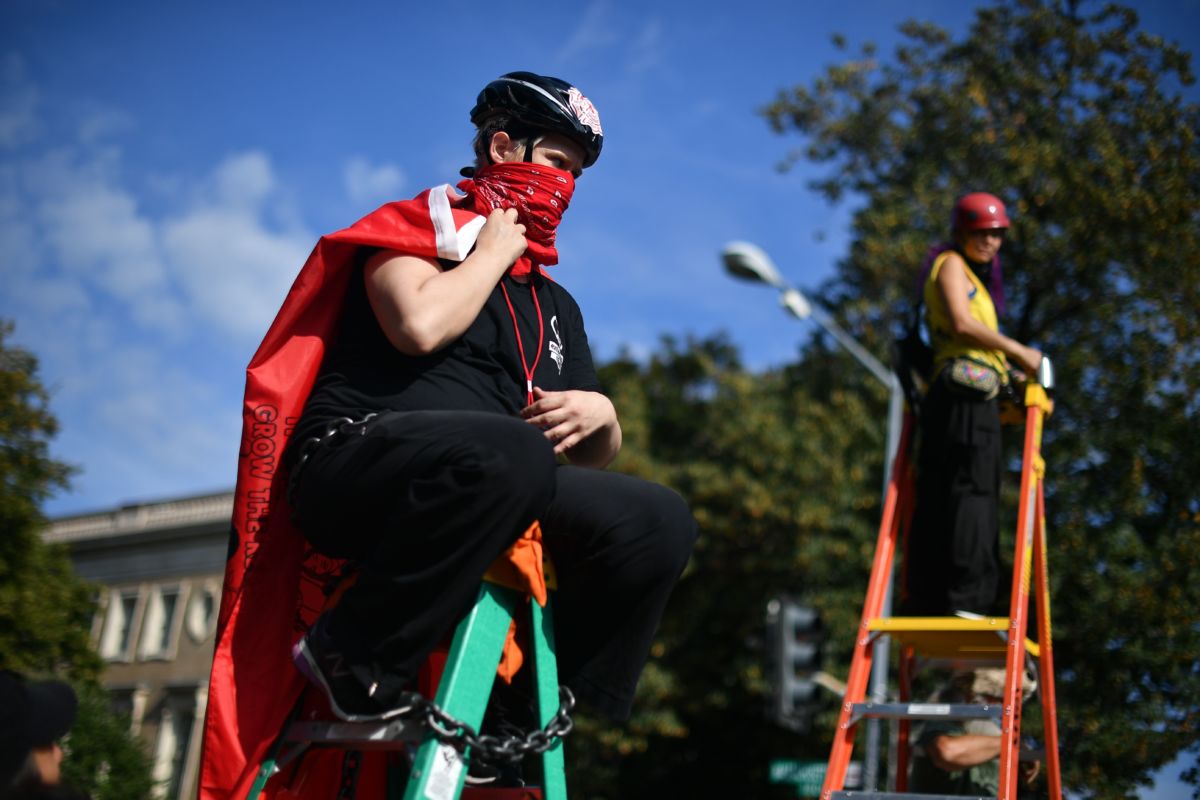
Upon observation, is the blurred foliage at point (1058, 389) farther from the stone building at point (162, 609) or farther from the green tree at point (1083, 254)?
the stone building at point (162, 609)

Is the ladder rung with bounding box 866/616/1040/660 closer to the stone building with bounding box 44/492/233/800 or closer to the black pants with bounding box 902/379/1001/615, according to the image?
the black pants with bounding box 902/379/1001/615

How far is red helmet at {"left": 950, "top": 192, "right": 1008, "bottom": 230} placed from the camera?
16.8ft

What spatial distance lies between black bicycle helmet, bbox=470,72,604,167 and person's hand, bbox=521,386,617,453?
24.9 inches

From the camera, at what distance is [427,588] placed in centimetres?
228

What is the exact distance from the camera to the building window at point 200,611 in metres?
47.7

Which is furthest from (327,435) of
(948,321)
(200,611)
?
(200,611)

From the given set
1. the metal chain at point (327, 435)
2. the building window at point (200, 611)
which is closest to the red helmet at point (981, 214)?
the metal chain at point (327, 435)

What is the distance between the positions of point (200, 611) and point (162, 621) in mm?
2744

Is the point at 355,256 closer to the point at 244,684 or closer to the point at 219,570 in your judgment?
the point at 244,684

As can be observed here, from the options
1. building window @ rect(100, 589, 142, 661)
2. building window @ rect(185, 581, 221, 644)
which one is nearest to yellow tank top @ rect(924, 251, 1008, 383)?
building window @ rect(185, 581, 221, 644)

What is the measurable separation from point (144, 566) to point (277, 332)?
5095 centimetres

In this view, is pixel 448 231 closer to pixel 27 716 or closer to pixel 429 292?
pixel 429 292

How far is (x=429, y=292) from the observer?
2.55 metres

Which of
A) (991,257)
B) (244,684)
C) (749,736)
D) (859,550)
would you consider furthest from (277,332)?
(749,736)
